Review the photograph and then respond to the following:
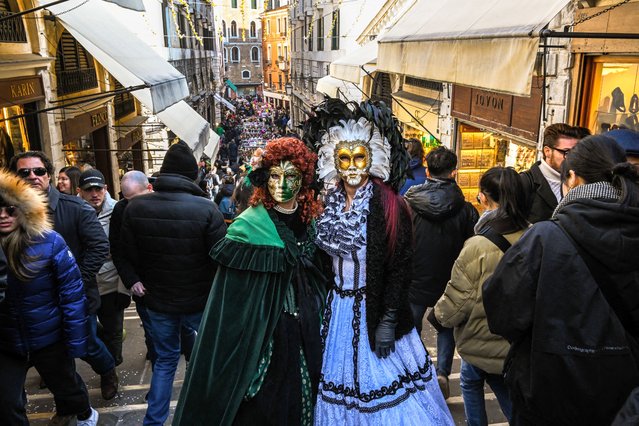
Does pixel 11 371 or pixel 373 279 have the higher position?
pixel 373 279

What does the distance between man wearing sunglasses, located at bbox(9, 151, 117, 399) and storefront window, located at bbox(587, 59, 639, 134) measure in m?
4.94

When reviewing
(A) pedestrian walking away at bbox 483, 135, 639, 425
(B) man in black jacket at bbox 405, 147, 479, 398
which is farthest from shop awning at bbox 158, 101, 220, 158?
(A) pedestrian walking away at bbox 483, 135, 639, 425

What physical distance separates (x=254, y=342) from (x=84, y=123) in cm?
863

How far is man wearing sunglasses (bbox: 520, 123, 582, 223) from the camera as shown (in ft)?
13.4

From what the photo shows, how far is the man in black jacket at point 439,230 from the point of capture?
384 cm

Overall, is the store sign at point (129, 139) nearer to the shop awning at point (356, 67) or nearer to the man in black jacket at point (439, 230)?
the shop awning at point (356, 67)

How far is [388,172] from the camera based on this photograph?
3.10 m

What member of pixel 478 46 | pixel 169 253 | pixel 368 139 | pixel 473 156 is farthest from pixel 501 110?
pixel 169 253

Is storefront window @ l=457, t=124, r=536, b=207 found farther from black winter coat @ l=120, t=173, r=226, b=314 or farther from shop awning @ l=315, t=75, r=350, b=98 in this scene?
black winter coat @ l=120, t=173, r=226, b=314

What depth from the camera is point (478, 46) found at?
4484mm

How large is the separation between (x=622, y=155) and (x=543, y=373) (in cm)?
99

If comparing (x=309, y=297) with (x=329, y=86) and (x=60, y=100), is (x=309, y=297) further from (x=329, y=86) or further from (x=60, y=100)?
(x=329, y=86)

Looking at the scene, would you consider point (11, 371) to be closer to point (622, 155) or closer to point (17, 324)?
point (17, 324)

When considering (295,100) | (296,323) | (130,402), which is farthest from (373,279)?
(295,100)
